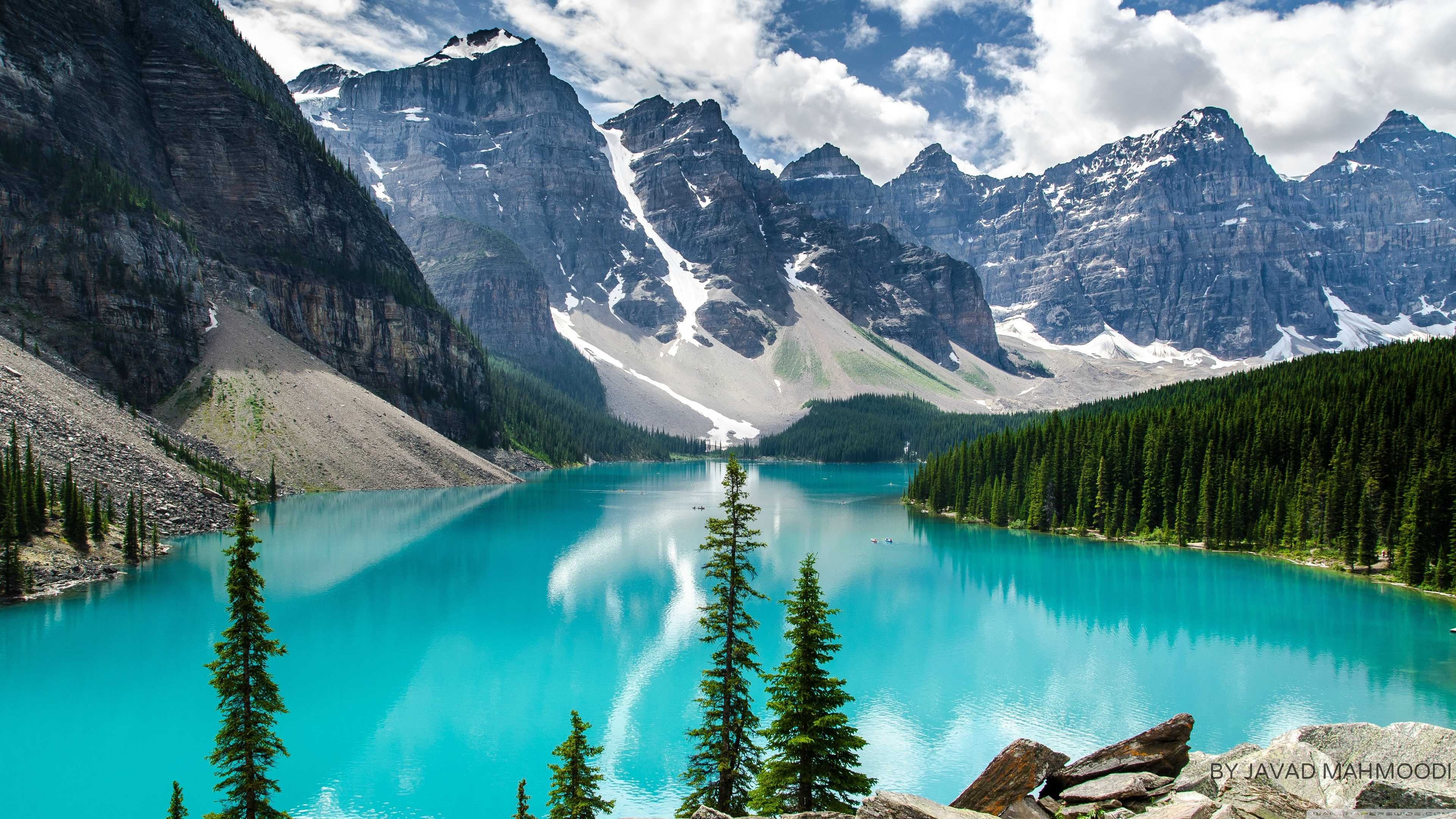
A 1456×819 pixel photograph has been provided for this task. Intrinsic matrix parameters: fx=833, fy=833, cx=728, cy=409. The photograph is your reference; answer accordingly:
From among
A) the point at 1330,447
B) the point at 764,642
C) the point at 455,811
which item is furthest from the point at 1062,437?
the point at 455,811

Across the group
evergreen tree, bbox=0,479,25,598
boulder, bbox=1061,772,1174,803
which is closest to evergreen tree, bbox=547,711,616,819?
boulder, bbox=1061,772,1174,803

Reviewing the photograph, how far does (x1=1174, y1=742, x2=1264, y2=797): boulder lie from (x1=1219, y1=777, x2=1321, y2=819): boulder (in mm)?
276

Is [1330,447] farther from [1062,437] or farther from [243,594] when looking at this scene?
[243,594]

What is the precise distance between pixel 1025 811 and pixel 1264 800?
3.23m

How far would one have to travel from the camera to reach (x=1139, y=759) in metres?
13.6

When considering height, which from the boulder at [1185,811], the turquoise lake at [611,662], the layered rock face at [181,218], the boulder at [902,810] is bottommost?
the turquoise lake at [611,662]

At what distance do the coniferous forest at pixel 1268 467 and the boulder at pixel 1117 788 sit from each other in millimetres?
45760

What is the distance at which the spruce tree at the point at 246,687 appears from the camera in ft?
50.5

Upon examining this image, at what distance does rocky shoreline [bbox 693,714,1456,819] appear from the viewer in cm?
1013

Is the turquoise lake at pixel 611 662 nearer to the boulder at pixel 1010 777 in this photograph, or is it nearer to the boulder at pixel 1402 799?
the boulder at pixel 1010 777

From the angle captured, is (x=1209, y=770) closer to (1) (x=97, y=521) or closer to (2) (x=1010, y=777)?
(2) (x=1010, y=777)

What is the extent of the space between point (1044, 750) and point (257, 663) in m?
14.8

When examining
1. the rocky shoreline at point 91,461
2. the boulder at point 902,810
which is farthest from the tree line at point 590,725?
the rocky shoreline at point 91,461

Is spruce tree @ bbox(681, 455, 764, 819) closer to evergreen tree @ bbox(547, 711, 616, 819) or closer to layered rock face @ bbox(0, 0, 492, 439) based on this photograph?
evergreen tree @ bbox(547, 711, 616, 819)
